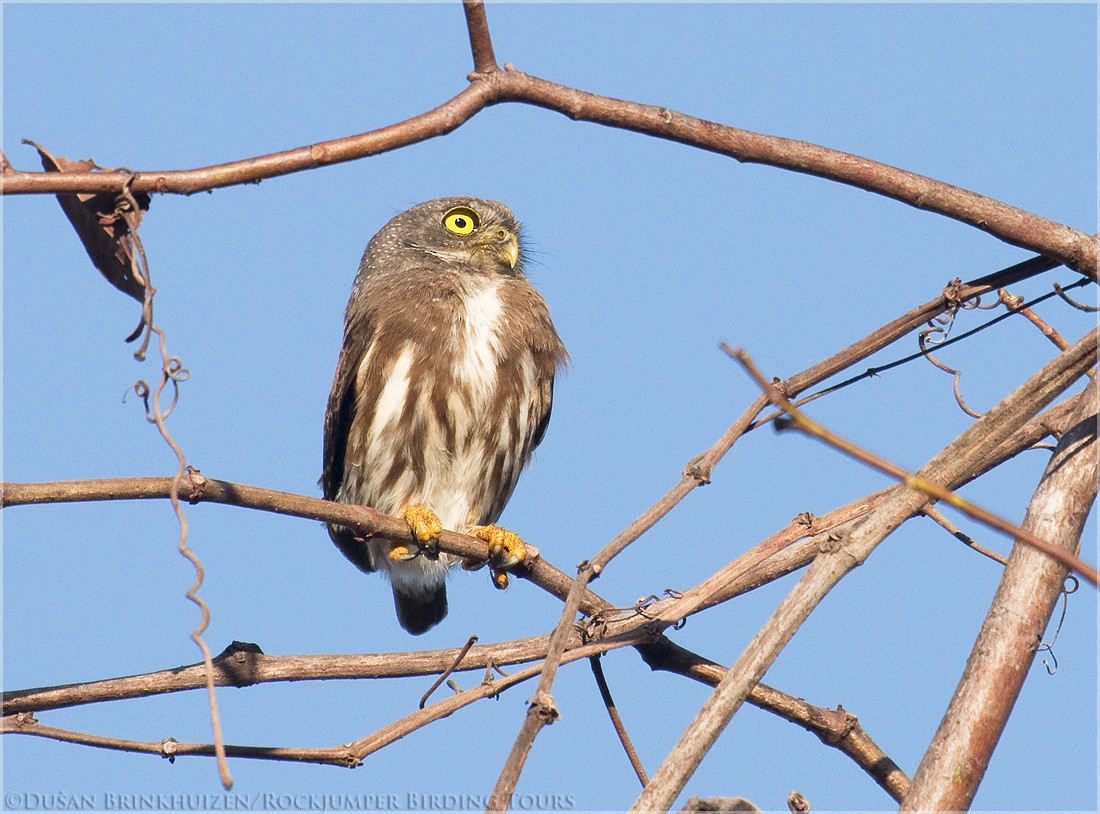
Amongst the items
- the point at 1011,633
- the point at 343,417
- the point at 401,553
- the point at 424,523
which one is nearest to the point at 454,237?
the point at 343,417

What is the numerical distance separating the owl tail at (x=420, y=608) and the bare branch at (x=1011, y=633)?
14.6 feet

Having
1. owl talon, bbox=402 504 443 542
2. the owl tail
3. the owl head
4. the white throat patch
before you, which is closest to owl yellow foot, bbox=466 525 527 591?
owl talon, bbox=402 504 443 542

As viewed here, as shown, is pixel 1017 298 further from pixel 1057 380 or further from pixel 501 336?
pixel 501 336

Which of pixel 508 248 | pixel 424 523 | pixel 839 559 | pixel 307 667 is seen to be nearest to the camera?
pixel 839 559

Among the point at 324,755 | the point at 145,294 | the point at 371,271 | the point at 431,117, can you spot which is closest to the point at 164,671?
the point at 324,755

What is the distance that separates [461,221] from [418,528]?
2.35m

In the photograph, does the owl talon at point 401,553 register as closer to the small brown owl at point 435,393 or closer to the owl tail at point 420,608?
the small brown owl at point 435,393

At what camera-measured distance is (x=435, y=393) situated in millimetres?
6008

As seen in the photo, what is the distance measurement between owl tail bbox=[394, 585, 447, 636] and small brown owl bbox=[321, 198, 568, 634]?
13 cm

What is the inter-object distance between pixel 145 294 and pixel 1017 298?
8.50 ft

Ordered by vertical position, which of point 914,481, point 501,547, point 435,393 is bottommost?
point 914,481

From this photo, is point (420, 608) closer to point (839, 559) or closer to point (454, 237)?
point (454, 237)

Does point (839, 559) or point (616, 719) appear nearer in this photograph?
point (839, 559)

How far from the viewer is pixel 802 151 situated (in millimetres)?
3227
